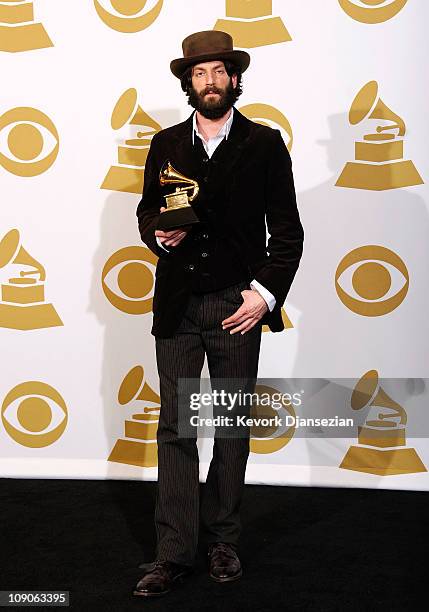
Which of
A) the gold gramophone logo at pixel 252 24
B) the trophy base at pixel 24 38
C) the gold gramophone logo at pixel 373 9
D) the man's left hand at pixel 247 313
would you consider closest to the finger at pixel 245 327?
the man's left hand at pixel 247 313

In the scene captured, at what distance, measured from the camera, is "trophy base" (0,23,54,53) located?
373 cm

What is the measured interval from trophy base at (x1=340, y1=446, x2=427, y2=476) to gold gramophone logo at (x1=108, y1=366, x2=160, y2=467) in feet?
2.58

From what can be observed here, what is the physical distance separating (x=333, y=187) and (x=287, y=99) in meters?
Answer: 0.39

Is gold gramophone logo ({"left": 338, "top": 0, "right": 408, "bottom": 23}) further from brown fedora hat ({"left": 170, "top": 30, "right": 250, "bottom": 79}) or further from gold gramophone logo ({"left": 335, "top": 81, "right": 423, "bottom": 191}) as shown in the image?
brown fedora hat ({"left": 170, "top": 30, "right": 250, "bottom": 79})

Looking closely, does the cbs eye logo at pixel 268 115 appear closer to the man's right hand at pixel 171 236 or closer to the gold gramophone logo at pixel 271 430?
the gold gramophone logo at pixel 271 430

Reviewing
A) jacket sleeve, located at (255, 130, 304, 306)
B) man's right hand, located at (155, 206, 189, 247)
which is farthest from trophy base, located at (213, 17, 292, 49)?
man's right hand, located at (155, 206, 189, 247)

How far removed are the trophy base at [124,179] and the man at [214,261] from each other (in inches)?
40.0

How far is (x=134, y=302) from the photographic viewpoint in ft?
12.4

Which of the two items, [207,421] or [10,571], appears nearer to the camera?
[10,571]

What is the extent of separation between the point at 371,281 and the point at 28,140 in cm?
149

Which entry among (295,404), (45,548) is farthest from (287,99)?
(45,548)

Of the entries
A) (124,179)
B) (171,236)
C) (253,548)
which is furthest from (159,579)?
(124,179)

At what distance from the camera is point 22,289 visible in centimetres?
383

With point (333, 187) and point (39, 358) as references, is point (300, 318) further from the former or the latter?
point (39, 358)
